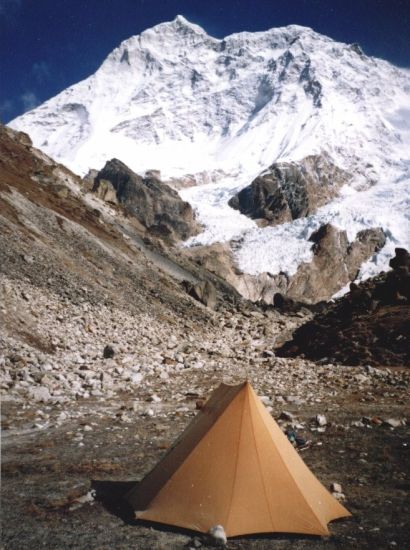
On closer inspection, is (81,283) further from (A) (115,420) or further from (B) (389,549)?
(B) (389,549)

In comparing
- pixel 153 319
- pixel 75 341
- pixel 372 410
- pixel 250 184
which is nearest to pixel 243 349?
pixel 153 319

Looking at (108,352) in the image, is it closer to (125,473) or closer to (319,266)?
(125,473)

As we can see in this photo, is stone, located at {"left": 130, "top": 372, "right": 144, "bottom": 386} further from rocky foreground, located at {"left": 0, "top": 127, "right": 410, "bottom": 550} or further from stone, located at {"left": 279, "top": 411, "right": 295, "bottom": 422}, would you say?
stone, located at {"left": 279, "top": 411, "right": 295, "bottom": 422}

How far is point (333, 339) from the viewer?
20.4 m

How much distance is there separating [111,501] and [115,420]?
11.6ft

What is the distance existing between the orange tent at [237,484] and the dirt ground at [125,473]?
0.16 m

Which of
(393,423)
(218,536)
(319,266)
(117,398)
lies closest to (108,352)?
(117,398)

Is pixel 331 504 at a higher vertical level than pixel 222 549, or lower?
higher

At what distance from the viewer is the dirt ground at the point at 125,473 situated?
5.34 metres

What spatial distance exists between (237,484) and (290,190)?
16440 cm

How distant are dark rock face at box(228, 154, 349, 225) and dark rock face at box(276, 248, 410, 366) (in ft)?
423

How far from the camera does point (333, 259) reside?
12006cm

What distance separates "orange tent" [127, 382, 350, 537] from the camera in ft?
18.4

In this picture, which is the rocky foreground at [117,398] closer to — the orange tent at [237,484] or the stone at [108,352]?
the stone at [108,352]
